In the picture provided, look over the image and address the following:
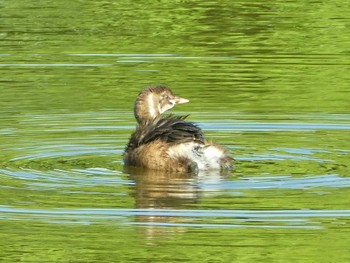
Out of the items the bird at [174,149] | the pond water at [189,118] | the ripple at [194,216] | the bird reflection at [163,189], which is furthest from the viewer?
the bird at [174,149]

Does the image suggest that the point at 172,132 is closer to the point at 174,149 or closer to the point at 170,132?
the point at 170,132

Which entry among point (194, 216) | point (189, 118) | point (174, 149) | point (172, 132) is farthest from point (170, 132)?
point (189, 118)

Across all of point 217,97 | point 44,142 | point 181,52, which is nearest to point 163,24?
point 181,52

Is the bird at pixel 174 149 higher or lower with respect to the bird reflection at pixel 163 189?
higher

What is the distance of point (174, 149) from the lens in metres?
11.5

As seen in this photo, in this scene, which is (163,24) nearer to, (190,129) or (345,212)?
(190,129)

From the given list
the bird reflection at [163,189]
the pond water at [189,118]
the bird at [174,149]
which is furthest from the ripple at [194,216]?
the bird at [174,149]

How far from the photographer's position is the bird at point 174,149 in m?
11.4

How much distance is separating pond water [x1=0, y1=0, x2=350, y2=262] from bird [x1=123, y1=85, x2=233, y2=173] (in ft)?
0.34

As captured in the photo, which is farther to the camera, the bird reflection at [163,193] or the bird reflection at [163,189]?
the bird reflection at [163,189]

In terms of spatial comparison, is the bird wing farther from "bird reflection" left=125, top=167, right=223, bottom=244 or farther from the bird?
"bird reflection" left=125, top=167, right=223, bottom=244

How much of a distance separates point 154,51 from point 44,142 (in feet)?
18.2

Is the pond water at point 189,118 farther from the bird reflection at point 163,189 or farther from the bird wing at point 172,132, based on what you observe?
the bird wing at point 172,132

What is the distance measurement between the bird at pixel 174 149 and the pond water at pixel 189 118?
0.34ft
